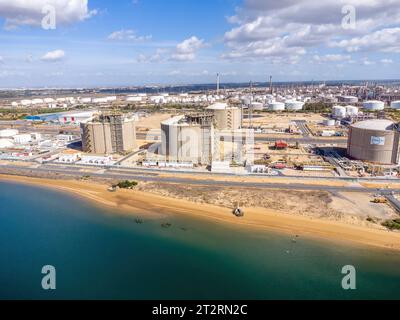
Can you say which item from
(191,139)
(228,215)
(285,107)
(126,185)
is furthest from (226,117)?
(285,107)

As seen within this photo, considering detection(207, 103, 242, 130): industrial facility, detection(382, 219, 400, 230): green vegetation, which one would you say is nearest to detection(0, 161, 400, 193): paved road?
detection(382, 219, 400, 230): green vegetation

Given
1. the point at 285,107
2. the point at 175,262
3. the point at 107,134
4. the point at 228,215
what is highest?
the point at 285,107

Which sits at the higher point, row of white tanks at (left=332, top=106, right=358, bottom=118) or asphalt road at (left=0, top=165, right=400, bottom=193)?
row of white tanks at (left=332, top=106, right=358, bottom=118)

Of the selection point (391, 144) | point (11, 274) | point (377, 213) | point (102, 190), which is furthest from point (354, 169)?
point (11, 274)

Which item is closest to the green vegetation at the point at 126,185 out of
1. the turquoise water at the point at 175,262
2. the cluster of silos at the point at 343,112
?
the turquoise water at the point at 175,262

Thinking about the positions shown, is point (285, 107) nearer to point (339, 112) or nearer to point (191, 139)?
point (339, 112)

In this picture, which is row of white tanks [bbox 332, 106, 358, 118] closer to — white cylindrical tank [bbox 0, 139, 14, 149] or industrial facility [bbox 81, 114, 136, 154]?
industrial facility [bbox 81, 114, 136, 154]

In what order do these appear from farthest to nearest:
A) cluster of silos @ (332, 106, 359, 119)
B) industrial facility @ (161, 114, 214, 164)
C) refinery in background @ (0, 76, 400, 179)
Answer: cluster of silos @ (332, 106, 359, 119), industrial facility @ (161, 114, 214, 164), refinery in background @ (0, 76, 400, 179)
